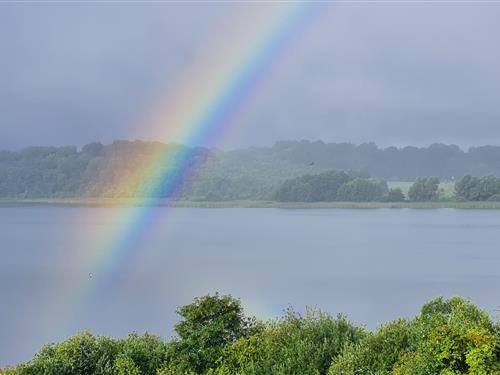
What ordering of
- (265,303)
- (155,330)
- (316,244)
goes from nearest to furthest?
(155,330) → (265,303) → (316,244)

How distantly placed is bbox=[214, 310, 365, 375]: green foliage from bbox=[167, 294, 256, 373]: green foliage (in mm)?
542

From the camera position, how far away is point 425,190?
103250 mm

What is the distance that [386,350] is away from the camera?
36.2 feet

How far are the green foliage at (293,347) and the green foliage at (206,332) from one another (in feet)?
1.78

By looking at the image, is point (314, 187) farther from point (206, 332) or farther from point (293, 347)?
point (293, 347)

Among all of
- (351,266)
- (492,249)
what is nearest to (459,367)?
(351,266)

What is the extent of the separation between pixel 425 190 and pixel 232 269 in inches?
2427

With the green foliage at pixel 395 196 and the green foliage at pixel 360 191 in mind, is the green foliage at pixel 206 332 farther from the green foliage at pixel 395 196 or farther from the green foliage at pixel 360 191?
the green foliage at pixel 395 196

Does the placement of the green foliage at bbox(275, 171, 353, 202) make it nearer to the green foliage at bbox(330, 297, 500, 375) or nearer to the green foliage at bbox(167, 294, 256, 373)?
the green foliage at bbox(167, 294, 256, 373)

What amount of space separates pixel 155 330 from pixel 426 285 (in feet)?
69.5

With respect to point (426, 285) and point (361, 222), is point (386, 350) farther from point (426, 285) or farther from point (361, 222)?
point (361, 222)

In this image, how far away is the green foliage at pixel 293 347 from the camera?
37.7 ft

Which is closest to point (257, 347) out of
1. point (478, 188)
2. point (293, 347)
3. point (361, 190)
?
point (293, 347)

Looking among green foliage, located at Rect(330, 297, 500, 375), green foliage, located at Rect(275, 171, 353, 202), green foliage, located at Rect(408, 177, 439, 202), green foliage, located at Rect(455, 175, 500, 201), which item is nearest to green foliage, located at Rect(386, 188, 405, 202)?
green foliage, located at Rect(408, 177, 439, 202)
